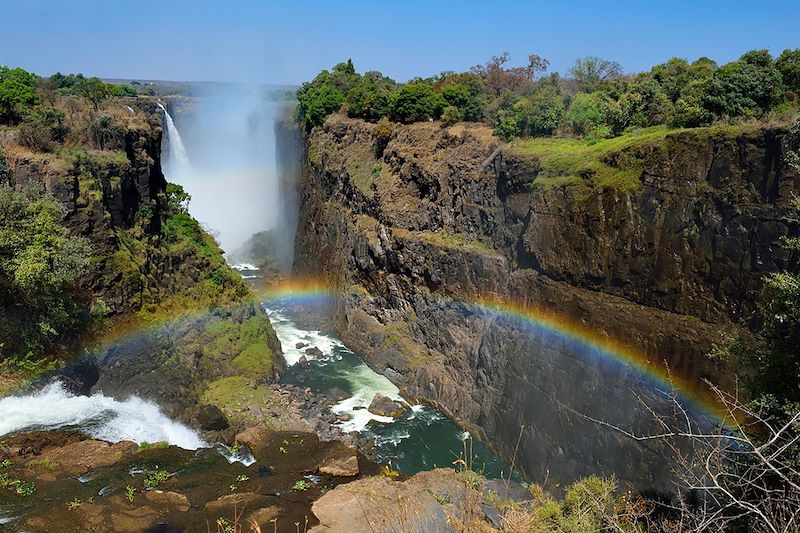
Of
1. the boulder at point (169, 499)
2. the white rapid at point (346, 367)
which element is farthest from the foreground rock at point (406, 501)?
the white rapid at point (346, 367)

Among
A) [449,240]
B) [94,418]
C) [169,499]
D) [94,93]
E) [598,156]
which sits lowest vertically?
[94,418]

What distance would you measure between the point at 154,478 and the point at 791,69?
92.7ft

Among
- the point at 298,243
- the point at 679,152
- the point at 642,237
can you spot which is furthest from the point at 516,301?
the point at 298,243

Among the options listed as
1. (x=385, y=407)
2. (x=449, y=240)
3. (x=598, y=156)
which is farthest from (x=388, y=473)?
(x=449, y=240)

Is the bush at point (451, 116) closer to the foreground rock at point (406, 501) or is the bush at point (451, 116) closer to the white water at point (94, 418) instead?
the foreground rock at point (406, 501)

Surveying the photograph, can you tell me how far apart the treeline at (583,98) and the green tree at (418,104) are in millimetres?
74

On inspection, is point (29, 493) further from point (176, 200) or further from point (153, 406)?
point (176, 200)

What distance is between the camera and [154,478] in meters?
18.5

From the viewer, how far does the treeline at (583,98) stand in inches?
881

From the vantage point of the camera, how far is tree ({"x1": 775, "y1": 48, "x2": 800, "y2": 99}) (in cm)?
2297

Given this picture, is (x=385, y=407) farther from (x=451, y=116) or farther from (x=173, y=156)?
(x=173, y=156)

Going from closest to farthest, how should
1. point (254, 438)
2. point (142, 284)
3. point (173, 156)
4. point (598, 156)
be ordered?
point (254, 438) → point (598, 156) → point (142, 284) → point (173, 156)

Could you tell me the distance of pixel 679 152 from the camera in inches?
819

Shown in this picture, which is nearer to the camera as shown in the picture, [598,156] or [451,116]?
[598,156]
